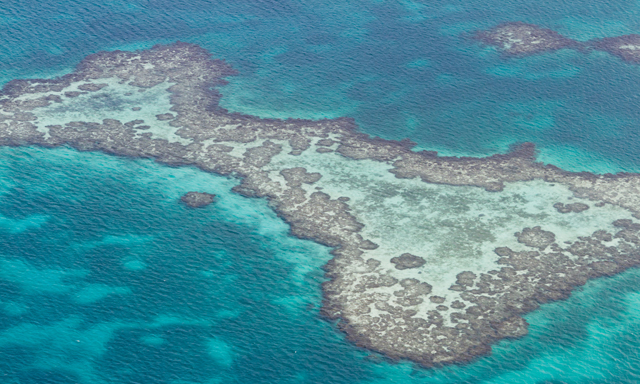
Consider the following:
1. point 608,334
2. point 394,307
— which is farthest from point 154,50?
point 608,334

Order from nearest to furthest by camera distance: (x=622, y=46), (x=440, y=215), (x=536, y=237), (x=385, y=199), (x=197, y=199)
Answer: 1. (x=536, y=237)
2. (x=440, y=215)
3. (x=197, y=199)
4. (x=385, y=199)
5. (x=622, y=46)

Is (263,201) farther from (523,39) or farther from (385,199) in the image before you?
(523,39)

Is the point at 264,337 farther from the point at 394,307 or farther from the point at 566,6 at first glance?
the point at 566,6

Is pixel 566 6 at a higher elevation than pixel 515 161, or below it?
higher

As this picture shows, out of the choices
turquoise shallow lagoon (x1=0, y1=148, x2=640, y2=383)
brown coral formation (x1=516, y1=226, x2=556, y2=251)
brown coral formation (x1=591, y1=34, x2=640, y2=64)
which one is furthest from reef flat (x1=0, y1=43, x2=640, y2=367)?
brown coral formation (x1=591, y1=34, x2=640, y2=64)

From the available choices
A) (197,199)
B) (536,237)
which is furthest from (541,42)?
(197,199)
